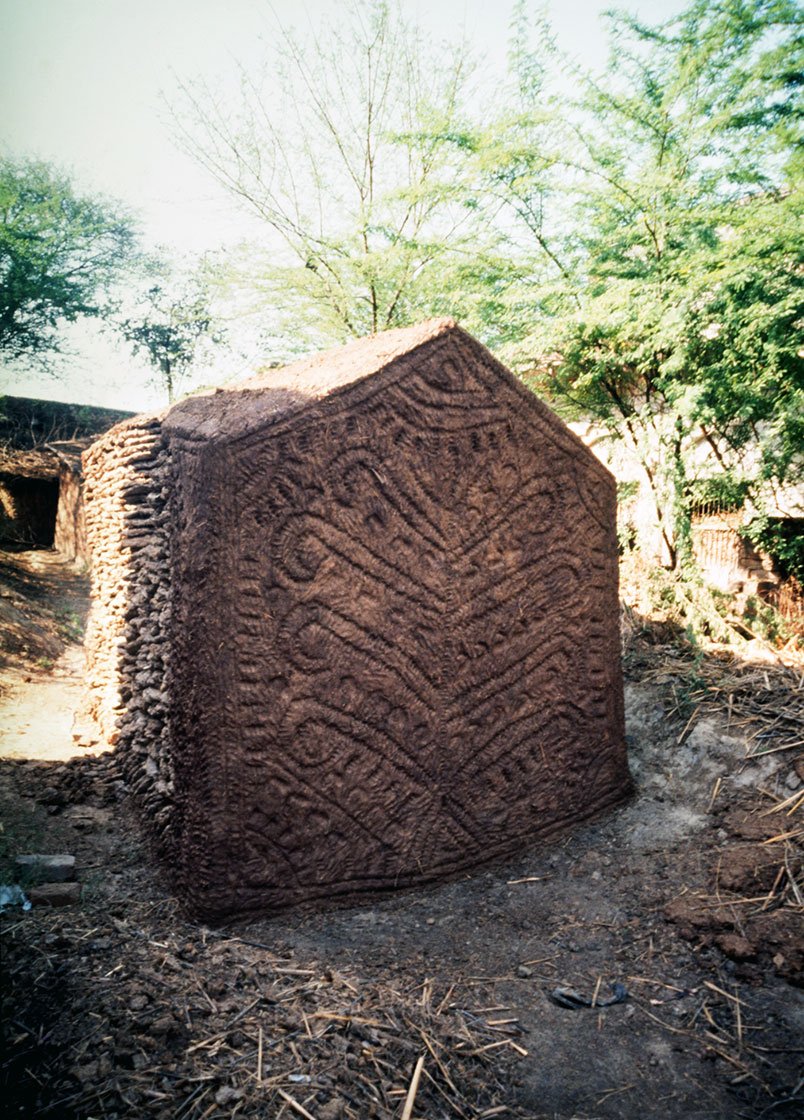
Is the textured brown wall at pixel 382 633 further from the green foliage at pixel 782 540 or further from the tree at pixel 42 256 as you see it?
the tree at pixel 42 256

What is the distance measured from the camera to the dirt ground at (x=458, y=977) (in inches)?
69.9

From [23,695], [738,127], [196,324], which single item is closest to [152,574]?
[23,695]

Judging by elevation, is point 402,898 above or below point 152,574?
below

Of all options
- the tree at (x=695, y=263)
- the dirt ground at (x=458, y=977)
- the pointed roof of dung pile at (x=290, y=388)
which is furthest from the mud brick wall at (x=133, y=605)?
the tree at (x=695, y=263)

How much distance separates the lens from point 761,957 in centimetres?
258

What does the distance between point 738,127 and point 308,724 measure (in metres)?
5.31

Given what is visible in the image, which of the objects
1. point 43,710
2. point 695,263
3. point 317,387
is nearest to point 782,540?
point 695,263

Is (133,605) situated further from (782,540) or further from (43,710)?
(782,540)

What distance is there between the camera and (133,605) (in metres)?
3.94

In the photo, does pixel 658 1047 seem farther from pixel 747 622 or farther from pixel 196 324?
pixel 196 324

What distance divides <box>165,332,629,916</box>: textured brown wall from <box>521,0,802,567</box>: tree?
2.00 m

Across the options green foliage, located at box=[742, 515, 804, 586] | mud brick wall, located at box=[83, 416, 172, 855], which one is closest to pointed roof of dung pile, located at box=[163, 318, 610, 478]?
mud brick wall, located at box=[83, 416, 172, 855]

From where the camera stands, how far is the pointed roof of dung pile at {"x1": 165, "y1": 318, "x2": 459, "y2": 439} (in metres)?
2.71

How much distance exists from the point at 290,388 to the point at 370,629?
1.06 metres
